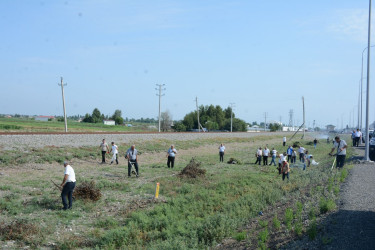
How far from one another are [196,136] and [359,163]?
37.1 m

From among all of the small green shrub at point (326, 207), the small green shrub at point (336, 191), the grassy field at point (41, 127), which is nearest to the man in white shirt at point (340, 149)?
the small green shrub at point (336, 191)

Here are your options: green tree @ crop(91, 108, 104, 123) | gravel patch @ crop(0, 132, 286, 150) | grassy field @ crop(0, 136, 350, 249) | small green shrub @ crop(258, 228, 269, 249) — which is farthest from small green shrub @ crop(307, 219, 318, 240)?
green tree @ crop(91, 108, 104, 123)

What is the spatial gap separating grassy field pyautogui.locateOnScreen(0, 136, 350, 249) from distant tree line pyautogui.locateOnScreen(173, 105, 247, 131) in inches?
3622

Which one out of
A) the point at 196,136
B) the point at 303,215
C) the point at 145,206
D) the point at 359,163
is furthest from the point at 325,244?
the point at 196,136

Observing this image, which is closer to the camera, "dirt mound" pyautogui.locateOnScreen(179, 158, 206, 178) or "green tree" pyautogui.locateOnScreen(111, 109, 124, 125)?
"dirt mound" pyautogui.locateOnScreen(179, 158, 206, 178)

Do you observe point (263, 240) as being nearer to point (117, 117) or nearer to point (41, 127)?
point (41, 127)

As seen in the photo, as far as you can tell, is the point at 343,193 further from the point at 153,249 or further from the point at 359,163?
the point at 359,163

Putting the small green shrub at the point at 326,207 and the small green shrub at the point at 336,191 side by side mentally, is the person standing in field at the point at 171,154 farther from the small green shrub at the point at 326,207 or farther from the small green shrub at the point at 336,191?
the small green shrub at the point at 326,207

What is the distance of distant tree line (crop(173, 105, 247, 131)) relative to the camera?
376 ft

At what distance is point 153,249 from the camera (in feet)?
32.2

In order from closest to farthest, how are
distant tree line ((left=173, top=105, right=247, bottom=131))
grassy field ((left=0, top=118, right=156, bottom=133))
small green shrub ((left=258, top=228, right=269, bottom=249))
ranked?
small green shrub ((left=258, top=228, right=269, bottom=249)) → grassy field ((left=0, top=118, right=156, bottom=133)) → distant tree line ((left=173, top=105, right=247, bottom=131))

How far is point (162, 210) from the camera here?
45.0 feet

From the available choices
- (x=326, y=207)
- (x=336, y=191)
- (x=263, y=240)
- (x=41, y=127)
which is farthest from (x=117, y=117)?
(x=263, y=240)

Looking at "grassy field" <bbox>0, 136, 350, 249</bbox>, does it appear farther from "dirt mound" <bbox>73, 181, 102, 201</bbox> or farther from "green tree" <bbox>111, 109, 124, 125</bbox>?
"green tree" <bbox>111, 109, 124, 125</bbox>
